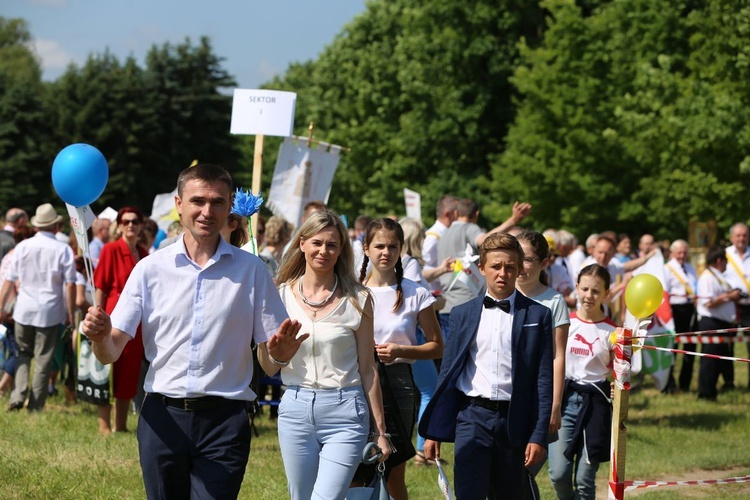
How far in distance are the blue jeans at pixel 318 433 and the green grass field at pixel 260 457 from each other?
7.94ft

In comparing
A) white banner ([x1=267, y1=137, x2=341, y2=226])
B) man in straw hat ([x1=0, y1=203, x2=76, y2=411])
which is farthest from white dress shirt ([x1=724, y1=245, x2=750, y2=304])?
man in straw hat ([x1=0, y1=203, x2=76, y2=411])

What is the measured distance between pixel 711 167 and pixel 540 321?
19.7 metres

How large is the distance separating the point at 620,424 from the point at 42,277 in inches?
260

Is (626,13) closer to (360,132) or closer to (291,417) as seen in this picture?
(360,132)

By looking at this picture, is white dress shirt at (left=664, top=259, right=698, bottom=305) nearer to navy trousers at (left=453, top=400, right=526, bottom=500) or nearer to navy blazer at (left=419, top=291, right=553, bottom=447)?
navy blazer at (left=419, top=291, right=553, bottom=447)

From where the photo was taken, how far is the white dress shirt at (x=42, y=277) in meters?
11.1

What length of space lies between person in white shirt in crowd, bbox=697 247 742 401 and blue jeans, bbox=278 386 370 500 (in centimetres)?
1055

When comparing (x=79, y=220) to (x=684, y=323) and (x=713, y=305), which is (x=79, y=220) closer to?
(x=713, y=305)

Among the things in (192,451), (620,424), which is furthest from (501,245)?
(192,451)

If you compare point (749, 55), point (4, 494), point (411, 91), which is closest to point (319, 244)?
point (4, 494)

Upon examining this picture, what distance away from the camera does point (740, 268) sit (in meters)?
15.3

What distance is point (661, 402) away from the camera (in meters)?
14.6

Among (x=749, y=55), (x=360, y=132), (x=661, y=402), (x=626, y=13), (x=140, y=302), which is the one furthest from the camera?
(x=360, y=132)

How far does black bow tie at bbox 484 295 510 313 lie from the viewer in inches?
238
